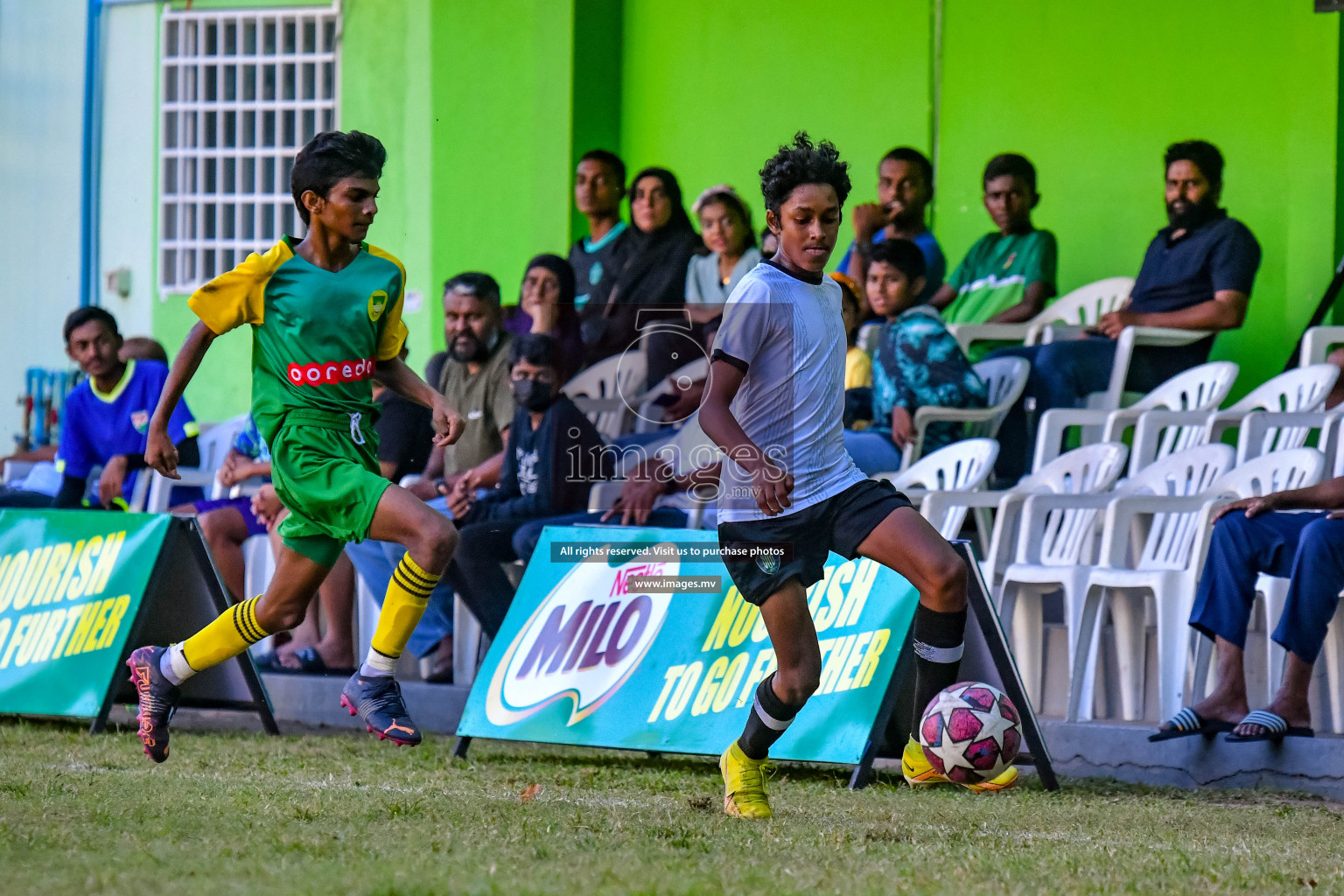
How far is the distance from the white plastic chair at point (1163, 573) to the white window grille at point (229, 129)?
9.41m

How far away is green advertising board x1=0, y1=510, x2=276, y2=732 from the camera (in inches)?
327

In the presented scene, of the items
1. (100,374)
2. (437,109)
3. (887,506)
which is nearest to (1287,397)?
(887,506)

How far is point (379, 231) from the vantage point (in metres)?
14.9

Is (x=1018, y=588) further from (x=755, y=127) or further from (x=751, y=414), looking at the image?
(x=755, y=127)

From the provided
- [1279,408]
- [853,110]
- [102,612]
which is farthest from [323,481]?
[853,110]

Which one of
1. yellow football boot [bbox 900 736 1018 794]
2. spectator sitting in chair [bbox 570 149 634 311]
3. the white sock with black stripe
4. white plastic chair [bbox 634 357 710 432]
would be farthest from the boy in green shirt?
the white sock with black stripe

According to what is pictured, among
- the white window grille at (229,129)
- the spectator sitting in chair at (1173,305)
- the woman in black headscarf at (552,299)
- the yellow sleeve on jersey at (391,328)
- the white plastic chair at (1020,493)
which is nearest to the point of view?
the yellow sleeve on jersey at (391,328)

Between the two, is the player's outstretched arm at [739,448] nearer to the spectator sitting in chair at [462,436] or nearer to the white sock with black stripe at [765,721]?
the white sock with black stripe at [765,721]

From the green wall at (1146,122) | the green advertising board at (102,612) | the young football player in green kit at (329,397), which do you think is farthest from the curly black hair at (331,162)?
the green wall at (1146,122)

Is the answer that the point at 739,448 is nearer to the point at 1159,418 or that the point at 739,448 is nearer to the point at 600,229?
the point at 1159,418

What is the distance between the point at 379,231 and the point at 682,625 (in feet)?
27.2

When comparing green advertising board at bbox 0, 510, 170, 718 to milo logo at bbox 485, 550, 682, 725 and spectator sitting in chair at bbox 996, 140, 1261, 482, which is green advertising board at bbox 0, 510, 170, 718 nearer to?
milo logo at bbox 485, 550, 682, 725

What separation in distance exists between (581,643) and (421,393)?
62.9 inches

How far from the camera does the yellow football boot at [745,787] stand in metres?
5.56
